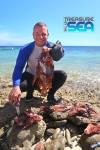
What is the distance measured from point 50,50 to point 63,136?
6.13 feet

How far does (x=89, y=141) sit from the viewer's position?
6492 millimetres

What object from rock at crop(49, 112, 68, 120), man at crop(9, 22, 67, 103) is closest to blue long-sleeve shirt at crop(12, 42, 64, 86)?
man at crop(9, 22, 67, 103)

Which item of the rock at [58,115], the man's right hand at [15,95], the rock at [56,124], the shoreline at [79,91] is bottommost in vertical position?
the shoreline at [79,91]

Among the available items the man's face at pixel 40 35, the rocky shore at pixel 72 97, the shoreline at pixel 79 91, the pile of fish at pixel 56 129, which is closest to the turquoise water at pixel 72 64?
the shoreline at pixel 79 91

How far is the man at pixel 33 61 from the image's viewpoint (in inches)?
301

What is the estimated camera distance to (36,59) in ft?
26.7

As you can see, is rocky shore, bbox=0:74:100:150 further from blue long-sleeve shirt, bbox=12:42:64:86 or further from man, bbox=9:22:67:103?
blue long-sleeve shirt, bbox=12:42:64:86

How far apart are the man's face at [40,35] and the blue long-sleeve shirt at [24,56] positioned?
0.17 metres

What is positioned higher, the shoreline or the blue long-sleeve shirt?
the blue long-sleeve shirt

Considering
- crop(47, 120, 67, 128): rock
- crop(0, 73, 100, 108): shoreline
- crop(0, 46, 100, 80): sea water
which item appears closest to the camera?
crop(47, 120, 67, 128): rock

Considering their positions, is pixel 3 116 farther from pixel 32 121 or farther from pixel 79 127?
pixel 79 127

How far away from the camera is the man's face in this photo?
7.65m

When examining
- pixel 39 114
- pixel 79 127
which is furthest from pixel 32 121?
pixel 79 127

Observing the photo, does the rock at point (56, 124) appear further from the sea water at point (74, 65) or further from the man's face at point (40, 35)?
the sea water at point (74, 65)
